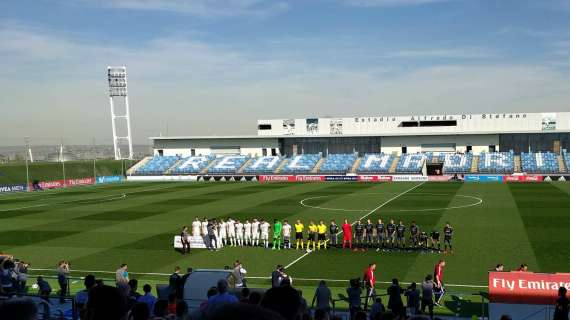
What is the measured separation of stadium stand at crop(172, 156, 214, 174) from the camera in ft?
270

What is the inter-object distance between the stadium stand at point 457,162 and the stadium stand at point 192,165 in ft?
118

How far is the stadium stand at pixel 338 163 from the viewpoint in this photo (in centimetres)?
7700

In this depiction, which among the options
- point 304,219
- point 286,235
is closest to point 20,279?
point 286,235

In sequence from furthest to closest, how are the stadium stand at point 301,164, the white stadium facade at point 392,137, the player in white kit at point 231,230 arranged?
the stadium stand at point 301,164 < the white stadium facade at point 392,137 < the player in white kit at point 231,230

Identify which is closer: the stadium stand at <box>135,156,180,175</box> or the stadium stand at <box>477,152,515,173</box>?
the stadium stand at <box>477,152,515,173</box>

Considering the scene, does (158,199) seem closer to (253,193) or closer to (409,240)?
(253,193)

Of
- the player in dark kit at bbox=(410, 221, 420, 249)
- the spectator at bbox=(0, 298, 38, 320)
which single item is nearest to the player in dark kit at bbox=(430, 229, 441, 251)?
the player in dark kit at bbox=(410, 221, 420, 249)

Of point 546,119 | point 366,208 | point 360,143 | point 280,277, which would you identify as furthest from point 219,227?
point 546,119

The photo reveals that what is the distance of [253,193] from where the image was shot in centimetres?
5609

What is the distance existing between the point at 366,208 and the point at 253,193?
1766cm

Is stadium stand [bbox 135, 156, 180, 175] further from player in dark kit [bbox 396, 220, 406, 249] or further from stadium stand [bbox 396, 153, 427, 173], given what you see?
player in dark kit [bbox 396, 220, 406, 249]

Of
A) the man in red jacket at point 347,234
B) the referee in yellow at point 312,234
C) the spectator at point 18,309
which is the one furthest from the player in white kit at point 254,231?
the spectator at point 18,309

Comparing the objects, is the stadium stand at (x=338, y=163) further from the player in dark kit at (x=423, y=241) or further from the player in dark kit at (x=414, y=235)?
the player in dark kit at (x=423, y=241)

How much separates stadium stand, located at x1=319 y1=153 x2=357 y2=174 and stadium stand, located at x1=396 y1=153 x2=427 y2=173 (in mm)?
7282
